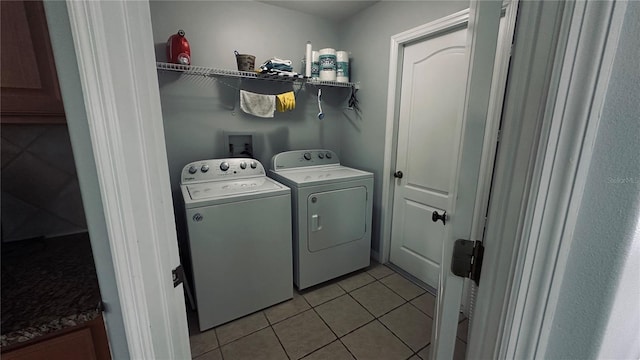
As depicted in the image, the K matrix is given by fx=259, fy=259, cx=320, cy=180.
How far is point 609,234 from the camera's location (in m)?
0.54

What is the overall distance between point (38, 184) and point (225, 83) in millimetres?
1479

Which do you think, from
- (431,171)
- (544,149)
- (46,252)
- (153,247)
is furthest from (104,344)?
(431,171)

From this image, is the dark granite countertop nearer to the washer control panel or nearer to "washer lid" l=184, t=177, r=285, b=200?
"washer lid" l=184, t=177, r=285, b=200

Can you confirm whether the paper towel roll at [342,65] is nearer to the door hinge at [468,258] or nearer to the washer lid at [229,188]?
the washer lid at [229,188]

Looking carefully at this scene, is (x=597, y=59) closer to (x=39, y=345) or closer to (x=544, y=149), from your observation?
(x=544, y=149)

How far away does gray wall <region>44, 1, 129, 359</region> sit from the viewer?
0.53m

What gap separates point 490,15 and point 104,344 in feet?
4.17

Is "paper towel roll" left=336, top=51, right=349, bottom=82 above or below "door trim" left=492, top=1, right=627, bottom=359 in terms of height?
above

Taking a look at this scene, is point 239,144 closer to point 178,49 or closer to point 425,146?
point 178,49

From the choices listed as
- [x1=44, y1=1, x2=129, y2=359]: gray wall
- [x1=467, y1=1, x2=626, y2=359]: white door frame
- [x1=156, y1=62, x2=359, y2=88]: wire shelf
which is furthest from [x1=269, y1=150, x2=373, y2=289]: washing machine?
[x1=467, y1=1, x2=626, y2=359]: white door frame

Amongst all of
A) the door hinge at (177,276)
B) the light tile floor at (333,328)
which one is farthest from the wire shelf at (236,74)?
the light tile floor at (333,328)

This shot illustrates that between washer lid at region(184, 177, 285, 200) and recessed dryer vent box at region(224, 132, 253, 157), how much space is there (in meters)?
0.34

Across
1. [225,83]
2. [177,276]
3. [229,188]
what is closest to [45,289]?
[177,276]

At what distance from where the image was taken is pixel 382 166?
2.47 meters
